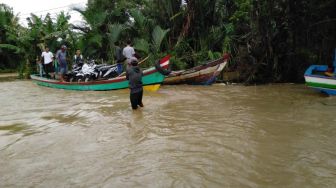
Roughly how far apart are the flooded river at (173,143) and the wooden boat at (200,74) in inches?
104

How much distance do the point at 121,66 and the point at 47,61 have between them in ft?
12.6

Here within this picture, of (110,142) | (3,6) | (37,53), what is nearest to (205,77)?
(110,142)

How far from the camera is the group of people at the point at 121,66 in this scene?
7.86 metres

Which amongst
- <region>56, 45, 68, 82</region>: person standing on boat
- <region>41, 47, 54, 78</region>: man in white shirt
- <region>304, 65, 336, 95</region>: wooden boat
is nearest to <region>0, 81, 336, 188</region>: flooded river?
<region>304, 65, 336, 95</region>: wooden boat

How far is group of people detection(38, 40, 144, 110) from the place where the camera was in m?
7.86

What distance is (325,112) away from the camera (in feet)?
24.8

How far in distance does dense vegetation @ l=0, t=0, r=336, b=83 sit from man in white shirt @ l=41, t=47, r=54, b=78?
296 cm

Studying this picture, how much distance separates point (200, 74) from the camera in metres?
12.8

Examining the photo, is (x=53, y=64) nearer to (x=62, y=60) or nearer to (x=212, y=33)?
(x=62, y=60)

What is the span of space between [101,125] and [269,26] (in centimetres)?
855

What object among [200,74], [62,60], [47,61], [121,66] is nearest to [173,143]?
[200,74]

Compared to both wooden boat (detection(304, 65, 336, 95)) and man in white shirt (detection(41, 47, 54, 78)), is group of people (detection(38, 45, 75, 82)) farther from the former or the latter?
wooden boat (detection(304, 65, 336, 95))

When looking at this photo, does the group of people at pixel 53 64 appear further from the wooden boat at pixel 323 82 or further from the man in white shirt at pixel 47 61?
the wooden boat at pixel 323 82

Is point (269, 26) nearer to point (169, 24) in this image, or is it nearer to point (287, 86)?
point (287, 86)
